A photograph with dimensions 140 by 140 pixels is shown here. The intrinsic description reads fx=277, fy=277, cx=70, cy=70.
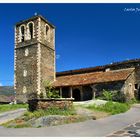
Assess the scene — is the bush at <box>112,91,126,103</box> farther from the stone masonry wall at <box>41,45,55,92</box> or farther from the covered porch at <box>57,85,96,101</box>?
the stone masonry wall at <box>41,45,55,92</box>

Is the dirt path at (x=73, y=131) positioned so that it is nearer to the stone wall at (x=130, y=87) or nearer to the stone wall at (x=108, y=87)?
the stone wall at (x=108, y=87)

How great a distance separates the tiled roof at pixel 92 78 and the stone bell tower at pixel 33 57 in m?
1.68

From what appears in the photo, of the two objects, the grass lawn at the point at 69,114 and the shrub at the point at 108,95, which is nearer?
the grass lawn at the point at 69,114

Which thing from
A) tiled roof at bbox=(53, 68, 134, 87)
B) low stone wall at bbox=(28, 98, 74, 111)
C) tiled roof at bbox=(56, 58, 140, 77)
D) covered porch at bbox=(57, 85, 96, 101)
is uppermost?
tiled roof at bbox=(56, 58, 140, 77)

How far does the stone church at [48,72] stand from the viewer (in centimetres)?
2620

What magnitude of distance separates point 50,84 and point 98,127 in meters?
18.8

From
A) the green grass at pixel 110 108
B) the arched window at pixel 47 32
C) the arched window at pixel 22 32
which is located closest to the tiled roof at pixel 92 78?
the arched window at pixel 47 32

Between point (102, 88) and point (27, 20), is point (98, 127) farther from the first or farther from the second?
point (27, 20)

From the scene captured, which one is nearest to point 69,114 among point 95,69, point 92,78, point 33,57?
point 92,78

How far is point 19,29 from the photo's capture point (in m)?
31.7

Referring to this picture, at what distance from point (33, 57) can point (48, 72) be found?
2.38 metres

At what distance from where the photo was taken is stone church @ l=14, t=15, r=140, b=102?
26203 mm

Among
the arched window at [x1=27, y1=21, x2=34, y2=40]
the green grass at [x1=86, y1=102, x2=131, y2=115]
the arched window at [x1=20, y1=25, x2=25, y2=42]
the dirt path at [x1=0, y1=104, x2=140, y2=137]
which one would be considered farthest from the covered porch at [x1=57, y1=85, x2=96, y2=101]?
the dirt path at [x1=0, y1=104, x2=140, y2=137]

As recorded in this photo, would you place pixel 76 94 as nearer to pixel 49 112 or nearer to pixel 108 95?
pixel 108 95
